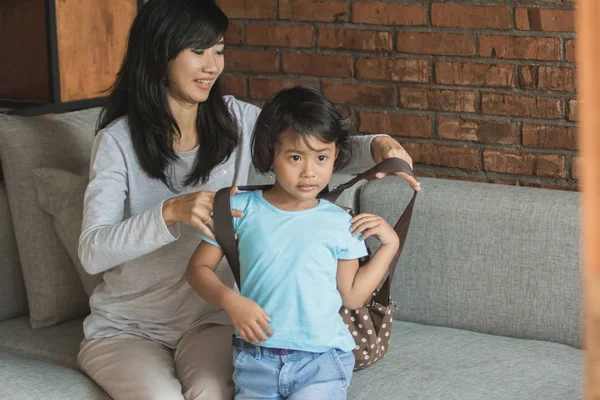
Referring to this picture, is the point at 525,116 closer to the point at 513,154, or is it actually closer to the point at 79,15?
the point at 513,154

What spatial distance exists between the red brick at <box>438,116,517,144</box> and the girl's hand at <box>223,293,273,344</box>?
1.33 m

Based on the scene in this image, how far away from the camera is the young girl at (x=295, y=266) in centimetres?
144

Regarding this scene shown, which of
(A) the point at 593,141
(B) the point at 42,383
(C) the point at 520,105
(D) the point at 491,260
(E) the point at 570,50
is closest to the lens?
(A) the point at 593,141

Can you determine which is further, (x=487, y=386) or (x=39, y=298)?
(x=39, y=298)

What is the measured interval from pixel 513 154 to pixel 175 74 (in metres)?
1.18

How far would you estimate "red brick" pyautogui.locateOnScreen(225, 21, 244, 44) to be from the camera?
2957 millimetres

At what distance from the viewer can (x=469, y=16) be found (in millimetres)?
2496

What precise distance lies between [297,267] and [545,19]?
130 centimetres

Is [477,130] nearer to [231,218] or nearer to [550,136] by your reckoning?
[550,136]

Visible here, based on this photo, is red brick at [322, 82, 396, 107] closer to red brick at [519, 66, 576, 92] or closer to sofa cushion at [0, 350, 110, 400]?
red brick at [519, 66, 576, 92]

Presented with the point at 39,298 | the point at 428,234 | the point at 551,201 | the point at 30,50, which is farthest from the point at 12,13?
the point at 551,201

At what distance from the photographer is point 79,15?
283 cm

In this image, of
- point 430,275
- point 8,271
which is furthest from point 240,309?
point 8,271

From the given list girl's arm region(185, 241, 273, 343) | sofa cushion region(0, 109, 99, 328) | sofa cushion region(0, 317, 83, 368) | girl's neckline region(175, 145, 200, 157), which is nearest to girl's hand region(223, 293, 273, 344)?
girl's arm region(185, 241, 273, 343)
